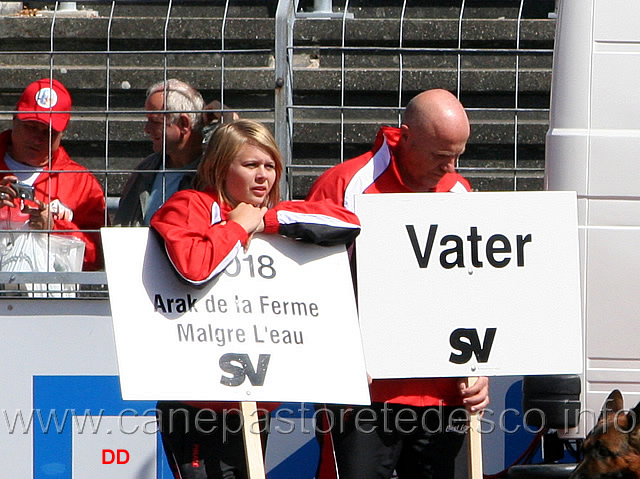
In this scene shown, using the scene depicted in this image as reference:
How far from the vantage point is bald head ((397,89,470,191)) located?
3801 millimetres

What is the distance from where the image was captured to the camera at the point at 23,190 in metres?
4.83

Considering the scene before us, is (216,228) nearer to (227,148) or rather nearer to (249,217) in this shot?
(249,217)

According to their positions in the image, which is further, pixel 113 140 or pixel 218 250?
pixel 113 140

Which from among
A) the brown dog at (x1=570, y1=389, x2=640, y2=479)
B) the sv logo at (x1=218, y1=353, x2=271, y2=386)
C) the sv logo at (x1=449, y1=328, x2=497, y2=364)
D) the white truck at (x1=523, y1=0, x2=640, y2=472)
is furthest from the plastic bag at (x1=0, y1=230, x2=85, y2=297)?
the brown dog at (x1=570, y1=389, x2=640, y2=479)

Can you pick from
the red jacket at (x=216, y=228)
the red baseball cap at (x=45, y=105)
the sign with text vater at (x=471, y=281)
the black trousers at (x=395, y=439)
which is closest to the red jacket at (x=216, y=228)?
the red jacket at (x=216, y=228)

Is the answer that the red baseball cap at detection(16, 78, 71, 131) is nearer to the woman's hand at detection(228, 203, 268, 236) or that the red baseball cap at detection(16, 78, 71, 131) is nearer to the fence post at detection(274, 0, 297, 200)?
the fence post at detection(274, 0, 297, 200)

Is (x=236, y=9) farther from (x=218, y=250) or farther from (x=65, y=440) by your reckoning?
(x=218, y=250)

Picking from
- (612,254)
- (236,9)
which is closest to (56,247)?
(612,254)

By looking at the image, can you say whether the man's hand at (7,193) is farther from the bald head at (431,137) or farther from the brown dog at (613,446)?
the brown dog at (613,446)

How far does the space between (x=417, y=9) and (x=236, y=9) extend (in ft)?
4.37

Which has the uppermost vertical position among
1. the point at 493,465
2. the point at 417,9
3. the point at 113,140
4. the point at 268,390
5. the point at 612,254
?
the point at 417,9

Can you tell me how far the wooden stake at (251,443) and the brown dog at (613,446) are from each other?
1.33 metres

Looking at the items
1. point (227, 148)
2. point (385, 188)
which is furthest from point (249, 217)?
point (385, 188)

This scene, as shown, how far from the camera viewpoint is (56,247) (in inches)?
192
